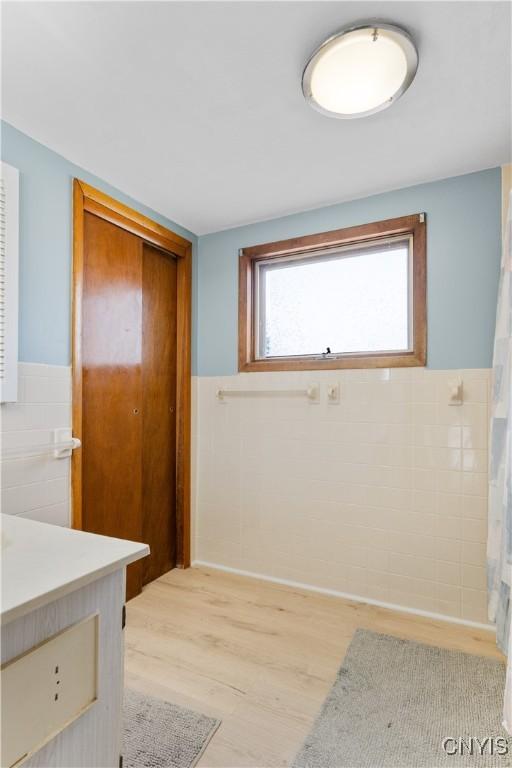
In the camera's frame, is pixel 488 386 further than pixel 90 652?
Yes

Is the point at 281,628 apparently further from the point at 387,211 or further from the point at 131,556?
the point at 387,211

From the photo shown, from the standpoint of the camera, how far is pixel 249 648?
183 centimetres

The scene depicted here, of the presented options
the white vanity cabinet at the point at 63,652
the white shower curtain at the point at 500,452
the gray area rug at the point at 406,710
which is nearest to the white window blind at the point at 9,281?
the white vanity cabinet at the point at 63,652

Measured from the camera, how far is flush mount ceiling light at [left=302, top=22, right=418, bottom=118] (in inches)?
48.6

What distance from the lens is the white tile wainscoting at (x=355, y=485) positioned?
6.58 ft

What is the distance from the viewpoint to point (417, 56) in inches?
51.1

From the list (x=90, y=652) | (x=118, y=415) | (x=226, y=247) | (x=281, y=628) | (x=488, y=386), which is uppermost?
(x=226, y=247)

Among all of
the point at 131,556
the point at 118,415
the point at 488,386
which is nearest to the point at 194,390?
the point at 118,415

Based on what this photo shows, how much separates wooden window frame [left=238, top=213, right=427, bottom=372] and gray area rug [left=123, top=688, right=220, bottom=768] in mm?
1679

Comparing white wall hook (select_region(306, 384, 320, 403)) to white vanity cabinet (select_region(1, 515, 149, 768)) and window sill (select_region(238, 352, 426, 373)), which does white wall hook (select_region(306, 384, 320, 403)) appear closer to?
window sill (select_region(238, 352, 426, 373))

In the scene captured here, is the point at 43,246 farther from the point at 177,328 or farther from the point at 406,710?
the point at 406,710

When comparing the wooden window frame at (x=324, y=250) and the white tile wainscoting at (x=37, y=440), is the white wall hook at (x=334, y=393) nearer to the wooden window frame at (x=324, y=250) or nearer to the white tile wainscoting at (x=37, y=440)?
the wooden window frame at (x=324, y=250)

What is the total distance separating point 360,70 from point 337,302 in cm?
121

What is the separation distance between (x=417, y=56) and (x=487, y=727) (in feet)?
7.24
